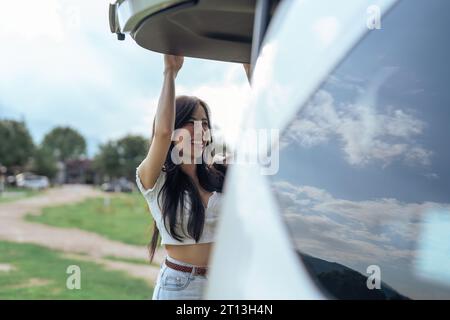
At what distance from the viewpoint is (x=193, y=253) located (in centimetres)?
201

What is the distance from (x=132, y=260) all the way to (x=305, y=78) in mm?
9674

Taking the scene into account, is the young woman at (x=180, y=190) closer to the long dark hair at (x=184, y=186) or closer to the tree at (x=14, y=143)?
the long dark hair at (x=184, y=186)

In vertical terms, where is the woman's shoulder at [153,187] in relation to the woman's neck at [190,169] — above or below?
below

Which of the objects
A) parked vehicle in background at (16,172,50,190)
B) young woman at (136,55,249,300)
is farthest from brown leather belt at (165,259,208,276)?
parked vehicle in background at (16,172,50,190)

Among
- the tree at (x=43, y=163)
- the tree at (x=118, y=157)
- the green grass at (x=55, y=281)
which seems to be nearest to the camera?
the green grass at (x=55, y=281)

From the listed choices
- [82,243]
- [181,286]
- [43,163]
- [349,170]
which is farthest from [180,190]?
[43,163]

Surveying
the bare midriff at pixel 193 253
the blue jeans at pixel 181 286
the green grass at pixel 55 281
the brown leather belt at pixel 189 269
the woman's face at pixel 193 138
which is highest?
the woman's face at pixel 193 138

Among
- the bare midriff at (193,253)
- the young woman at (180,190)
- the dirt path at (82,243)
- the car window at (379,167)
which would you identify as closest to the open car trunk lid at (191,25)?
the young woman at (180,190)

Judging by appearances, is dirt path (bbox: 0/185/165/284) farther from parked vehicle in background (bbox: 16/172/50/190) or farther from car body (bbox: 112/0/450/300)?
parked vehicle in background (bbox: 16/172/50/190)

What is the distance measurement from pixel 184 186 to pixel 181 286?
40 centimetres

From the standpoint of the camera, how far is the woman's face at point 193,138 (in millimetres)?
2107

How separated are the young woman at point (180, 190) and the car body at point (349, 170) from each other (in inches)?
29.9

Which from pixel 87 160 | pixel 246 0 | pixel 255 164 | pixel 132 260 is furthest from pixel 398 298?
pixel 87 160
